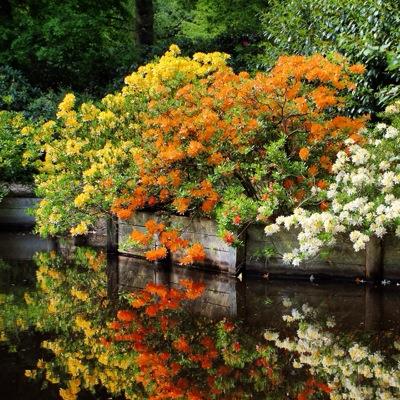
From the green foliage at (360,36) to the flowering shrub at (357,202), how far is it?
1.44 metres

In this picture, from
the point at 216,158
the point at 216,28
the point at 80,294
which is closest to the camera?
the point at 80,294

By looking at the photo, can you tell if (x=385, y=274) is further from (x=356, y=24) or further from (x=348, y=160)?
(x=356, y=24)

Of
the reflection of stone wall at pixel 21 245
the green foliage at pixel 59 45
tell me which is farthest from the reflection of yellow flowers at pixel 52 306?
the green foliage at pixel 59 45

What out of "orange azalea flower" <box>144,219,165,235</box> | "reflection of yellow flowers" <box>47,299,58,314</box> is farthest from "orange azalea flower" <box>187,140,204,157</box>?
"reflection of yellow flowers" <box>47,299,58,314</box>

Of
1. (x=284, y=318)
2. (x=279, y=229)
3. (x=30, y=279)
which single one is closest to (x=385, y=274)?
(x=279, y=229)

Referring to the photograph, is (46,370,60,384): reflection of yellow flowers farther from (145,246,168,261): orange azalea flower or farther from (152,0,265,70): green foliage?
(152,0,265,70): green foliage

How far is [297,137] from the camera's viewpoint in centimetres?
949

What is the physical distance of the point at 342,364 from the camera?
598 centimetres

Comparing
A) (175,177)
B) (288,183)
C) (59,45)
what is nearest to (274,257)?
(288,183)

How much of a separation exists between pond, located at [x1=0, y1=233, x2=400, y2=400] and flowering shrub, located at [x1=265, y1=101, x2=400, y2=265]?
59 cm

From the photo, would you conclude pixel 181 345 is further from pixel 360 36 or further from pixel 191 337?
pixel 360 36

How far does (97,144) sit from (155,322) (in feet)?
13.6

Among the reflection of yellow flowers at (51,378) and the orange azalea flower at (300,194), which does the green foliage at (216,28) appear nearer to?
the orange azalea flower at (300,194)

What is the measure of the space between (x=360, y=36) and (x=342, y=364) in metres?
6.30
